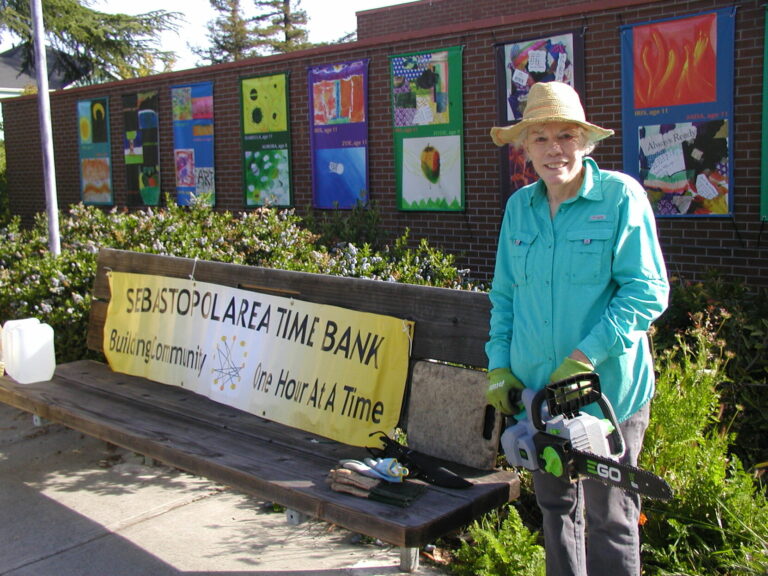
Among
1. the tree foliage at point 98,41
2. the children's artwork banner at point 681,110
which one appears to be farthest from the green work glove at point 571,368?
the tree foliage at point 98,41

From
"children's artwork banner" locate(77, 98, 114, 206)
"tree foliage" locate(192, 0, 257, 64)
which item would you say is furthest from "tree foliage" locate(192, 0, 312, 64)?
"children's artwork banner" locate(77, 98, 114, 206)

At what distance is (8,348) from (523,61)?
5467mm

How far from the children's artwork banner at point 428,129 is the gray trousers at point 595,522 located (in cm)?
636

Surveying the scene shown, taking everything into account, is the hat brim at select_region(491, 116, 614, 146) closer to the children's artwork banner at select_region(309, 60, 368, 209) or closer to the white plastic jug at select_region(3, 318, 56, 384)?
the white plastic jug at select_region(3, 318, 56, 384)

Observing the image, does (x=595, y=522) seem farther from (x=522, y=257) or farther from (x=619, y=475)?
(x=522, y=257)

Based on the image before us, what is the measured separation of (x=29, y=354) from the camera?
503 centimetres

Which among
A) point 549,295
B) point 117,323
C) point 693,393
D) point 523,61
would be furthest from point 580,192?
point 523,61

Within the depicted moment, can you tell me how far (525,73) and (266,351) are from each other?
4906 millimetres

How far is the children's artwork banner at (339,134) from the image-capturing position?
9.80 meters

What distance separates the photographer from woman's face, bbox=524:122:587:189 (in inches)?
107

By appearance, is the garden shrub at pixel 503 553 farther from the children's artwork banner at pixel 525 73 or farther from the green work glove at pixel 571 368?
the children's artwork banner at pixel 525 73

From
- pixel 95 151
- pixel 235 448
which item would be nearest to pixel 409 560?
pixel 235 448

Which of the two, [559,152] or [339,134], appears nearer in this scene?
[559,152]

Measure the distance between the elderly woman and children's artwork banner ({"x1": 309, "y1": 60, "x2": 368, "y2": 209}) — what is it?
6.83 m
